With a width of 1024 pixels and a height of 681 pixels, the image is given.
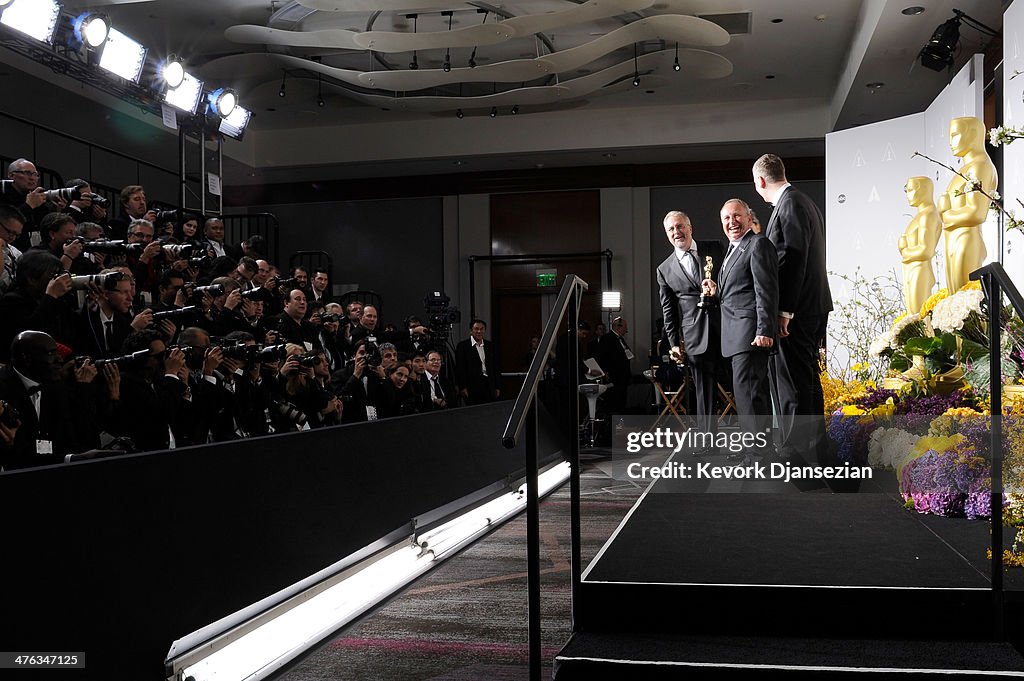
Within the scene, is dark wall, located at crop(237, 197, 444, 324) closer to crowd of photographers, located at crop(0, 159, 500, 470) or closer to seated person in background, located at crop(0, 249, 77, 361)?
crowd of photographers, located at crop(0, 159, 500, 470)

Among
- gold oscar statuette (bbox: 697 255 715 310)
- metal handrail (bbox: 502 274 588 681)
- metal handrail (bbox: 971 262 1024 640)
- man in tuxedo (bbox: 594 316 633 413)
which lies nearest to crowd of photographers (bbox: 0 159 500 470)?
metal handrail (bbox: 502 274 588 681)

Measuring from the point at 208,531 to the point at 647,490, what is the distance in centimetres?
183

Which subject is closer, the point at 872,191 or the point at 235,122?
the point at 872,191

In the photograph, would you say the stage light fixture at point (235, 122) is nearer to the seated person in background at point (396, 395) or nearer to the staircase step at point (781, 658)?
the seated person in background at point (396, 395)

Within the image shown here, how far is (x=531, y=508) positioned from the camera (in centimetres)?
232

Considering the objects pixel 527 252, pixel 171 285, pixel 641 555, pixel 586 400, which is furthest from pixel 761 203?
pixel 641 555

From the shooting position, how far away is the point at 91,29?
7547mm

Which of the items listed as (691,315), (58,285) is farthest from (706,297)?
(58,285)

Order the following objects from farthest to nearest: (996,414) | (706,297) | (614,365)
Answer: (614,365)
(706,297)
(996,414)

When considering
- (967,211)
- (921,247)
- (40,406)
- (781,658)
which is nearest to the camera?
(781,658)

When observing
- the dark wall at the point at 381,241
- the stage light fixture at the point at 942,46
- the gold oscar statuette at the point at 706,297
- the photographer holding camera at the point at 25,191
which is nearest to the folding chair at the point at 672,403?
the gold oscar statuette at the point at 706,297

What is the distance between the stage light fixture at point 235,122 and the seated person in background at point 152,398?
6.14 meters

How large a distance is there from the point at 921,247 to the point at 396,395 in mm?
3718

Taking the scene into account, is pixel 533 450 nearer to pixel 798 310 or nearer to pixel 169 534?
pixel 169 534
